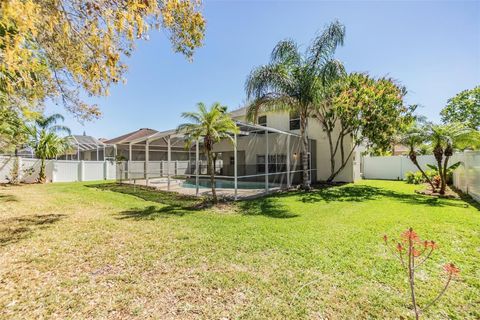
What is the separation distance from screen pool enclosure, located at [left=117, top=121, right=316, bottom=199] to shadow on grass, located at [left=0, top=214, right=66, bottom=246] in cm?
566

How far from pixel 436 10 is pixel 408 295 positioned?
972 centimetres

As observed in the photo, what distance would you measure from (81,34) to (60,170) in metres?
19.7

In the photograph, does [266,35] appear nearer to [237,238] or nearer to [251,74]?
[251,74]

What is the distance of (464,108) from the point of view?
30.5 m

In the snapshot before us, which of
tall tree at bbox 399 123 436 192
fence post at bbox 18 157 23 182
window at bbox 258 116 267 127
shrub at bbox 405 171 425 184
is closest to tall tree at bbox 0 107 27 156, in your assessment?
fence post at bbox 18 157 23 182

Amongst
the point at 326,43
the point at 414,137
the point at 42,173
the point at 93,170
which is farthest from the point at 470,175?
the point at 42,173

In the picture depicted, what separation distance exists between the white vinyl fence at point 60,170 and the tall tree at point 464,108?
42.9 metres

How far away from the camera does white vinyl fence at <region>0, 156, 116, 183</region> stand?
53.0ft

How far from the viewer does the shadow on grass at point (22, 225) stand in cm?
561

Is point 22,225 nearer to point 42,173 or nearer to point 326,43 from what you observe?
point 42,173

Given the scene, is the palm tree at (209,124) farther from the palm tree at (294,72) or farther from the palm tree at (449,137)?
the palm tree at (449,137)

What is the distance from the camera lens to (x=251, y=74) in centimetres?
1211

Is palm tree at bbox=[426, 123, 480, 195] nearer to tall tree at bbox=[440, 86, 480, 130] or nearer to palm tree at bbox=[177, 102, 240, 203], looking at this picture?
palm tree at bbox=[177, 102, 240, 203]

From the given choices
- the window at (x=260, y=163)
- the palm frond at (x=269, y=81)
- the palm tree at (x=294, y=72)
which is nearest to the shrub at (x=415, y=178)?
the palm tree at (x=294, y=72)
